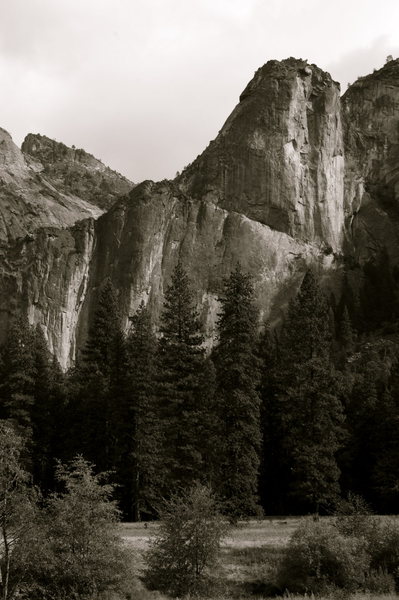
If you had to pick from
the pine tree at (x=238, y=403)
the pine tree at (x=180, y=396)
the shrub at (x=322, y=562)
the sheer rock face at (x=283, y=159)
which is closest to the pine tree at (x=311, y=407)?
the pine tree at (x=238, y=403)

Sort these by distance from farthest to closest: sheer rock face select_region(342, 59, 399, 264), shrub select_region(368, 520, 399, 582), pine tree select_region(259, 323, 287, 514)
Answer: sheer rock face select_region(342, 59, 399, 264), pine tree select_region(259, 323, 287, 514), shrub select_region(368, 520, 399, 582)

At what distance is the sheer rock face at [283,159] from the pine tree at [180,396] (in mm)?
68182

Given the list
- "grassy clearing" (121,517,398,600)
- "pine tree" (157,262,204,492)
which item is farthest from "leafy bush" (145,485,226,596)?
"pine tree" (157,262,204,492)

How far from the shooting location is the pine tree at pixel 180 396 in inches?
1342

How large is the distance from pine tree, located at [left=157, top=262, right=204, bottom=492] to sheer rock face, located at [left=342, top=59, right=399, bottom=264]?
75249 millimetres

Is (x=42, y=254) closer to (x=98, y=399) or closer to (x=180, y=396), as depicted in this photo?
(x=98, y=399)

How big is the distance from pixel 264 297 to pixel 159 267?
14.9 metres

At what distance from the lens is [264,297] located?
9862 cm

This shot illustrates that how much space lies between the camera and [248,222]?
10175cm

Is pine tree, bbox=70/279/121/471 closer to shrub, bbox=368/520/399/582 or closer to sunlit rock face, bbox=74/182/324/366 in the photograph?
shrub, bbox=368/520/399/582

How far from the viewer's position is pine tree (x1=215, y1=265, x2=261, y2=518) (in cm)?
3275

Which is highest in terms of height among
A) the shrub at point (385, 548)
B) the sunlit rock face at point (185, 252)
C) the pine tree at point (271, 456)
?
the sunlit rock face at point (185, 252)

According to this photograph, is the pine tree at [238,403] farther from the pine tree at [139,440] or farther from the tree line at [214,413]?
the pine tree at [139,440]

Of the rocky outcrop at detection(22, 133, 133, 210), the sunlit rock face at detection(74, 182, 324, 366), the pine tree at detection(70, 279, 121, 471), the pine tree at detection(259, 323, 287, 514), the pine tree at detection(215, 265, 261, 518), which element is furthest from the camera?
the rocky outcrop at detection(22, 133, 133, 210)
